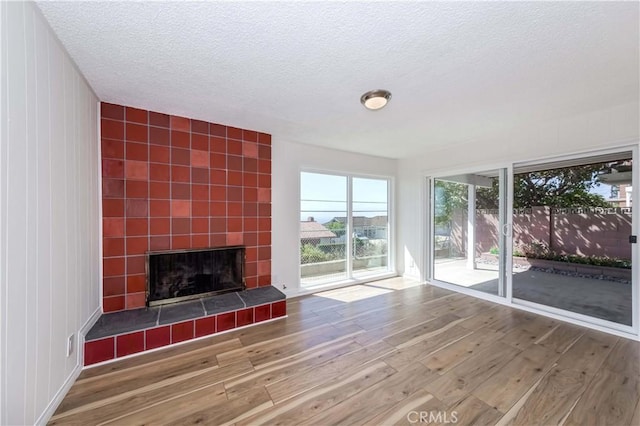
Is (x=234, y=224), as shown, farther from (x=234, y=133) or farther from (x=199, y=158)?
(x=234, y=133)

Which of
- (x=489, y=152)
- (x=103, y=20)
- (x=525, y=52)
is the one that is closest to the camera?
(x=103, y=20)

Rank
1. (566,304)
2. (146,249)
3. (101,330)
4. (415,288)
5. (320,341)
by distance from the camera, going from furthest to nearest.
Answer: (415,288), (566,304), (146,249), (320,341), (101,330)

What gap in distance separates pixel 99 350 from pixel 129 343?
0.19 m

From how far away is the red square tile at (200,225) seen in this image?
285cm

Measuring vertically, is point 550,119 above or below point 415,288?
above

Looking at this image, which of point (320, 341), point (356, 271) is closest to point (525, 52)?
point (320, 341)

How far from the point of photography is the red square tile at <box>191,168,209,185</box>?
2.85m

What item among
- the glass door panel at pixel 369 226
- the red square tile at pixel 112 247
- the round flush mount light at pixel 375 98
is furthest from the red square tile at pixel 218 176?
the glass door panel at pixel 369 226

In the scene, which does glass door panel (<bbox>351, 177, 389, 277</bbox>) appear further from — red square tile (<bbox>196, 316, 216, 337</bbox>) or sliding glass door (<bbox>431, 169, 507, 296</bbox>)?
red square tile (<bbox>196, 316, 216, 337</bbox>)

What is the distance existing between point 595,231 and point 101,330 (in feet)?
18.0

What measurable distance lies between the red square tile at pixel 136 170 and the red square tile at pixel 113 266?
832mm

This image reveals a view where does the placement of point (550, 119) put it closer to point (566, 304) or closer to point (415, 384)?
point (566, 304)

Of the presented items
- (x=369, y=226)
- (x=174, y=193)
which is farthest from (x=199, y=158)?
(x=369, y=226)

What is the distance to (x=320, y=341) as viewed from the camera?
2357mm
